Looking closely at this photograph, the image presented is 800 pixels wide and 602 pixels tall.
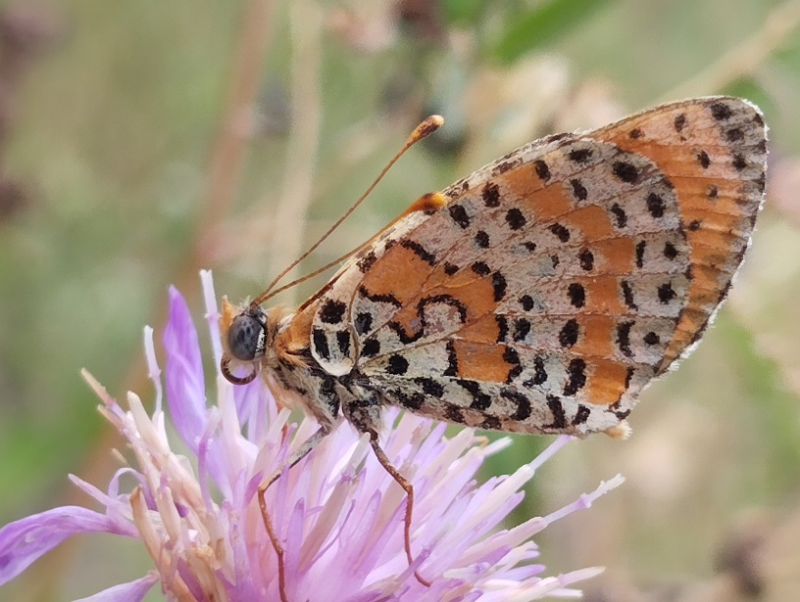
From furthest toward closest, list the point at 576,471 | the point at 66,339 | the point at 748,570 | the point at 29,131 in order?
the point at 29,131
the point at 66,339
the point at 576,471
the point at 748,570

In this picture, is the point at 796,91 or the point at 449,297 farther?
the point at 796,91

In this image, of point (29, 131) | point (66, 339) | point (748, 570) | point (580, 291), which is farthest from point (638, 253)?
point (29, 131)

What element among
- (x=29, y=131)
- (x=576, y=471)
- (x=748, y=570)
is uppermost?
(x=29, y=131)

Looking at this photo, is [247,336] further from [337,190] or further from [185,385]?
[337,190]

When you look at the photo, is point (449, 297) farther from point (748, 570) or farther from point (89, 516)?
point (748, 570)

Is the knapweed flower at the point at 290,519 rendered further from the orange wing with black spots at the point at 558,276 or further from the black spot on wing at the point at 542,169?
the black spot on wing at the point at 542,169

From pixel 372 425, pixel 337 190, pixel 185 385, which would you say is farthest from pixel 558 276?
pixel 337 190

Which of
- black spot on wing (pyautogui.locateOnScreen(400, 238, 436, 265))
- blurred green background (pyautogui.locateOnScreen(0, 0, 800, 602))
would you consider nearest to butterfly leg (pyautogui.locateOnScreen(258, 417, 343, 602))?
black spot on wing (pyautogui.locateOnScreen(400, 238, 436, 265))

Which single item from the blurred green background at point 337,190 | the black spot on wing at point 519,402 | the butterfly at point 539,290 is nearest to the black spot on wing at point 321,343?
the butterfly at point 539,290
